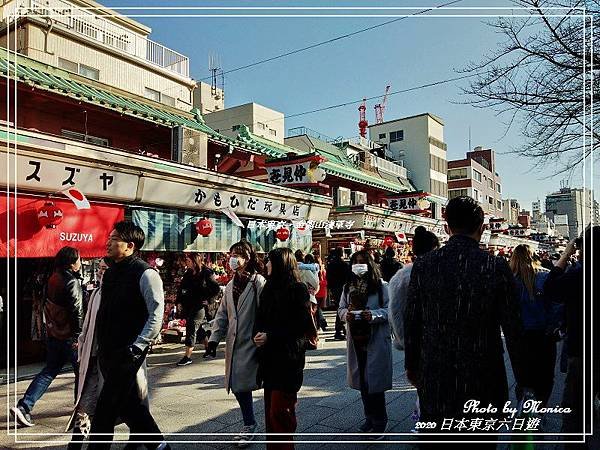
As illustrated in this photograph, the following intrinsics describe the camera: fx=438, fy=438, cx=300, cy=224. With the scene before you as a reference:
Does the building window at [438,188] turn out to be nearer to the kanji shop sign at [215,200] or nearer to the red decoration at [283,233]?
the kanji shop sign at [215,200]

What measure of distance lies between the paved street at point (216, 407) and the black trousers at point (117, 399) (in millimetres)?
985

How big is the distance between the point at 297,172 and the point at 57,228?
22.8ft

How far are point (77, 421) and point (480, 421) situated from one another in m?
3.15

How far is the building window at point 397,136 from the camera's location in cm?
3175

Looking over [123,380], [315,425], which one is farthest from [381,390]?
[123,380]

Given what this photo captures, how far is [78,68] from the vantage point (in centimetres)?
1327

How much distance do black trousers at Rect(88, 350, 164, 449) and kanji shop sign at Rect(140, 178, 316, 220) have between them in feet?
20.4

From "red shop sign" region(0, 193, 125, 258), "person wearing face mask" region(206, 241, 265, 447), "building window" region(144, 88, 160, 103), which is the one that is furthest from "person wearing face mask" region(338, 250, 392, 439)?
"building window" region(144, 88, 160, 103)

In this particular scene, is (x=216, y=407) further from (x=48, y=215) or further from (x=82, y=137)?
(x=82, y=137)

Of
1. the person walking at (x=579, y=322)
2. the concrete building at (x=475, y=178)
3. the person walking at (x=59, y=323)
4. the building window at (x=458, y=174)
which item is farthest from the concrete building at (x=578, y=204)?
the building window at (x=458, y=174)

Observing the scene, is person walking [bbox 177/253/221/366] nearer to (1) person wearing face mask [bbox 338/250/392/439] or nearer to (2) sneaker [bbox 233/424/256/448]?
(2) sneaker [bbox 233/424/256/448]

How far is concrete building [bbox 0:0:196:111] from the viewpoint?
1226 centimetres

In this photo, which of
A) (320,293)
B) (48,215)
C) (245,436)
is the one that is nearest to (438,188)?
(320,293)

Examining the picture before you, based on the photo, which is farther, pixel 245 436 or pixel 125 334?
pixel 245 436
